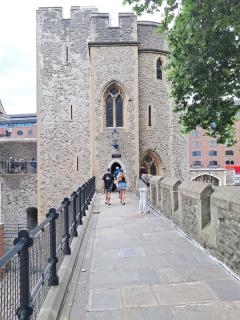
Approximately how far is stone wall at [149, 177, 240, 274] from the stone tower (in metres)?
12.2

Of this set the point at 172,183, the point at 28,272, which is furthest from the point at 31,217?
the point at 28,272

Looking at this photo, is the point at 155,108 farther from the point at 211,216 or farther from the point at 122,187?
the point at 211,216

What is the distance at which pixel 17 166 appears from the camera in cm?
3036

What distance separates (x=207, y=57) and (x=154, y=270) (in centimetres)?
734

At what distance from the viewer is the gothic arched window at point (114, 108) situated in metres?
22.6

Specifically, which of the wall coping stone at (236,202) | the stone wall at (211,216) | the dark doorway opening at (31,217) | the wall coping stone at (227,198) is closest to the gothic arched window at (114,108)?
the dark doorway opening at (31,217)

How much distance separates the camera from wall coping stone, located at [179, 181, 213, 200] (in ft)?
22.7

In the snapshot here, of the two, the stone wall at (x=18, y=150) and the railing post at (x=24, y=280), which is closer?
the railing post at (x=24, y=280)

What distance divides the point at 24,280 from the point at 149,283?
217 centimetres

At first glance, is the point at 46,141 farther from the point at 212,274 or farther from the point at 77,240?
the point at 212,274

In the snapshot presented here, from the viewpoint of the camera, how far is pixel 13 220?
92.7 feet

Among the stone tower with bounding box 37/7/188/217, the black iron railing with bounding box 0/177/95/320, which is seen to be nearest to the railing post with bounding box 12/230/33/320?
the black iron railing with bounding box 0/177/95/320

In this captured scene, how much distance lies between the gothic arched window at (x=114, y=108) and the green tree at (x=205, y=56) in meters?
8.80

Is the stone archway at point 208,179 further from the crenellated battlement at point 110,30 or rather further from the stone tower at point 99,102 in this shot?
the crenellated battlement at point 110,30
